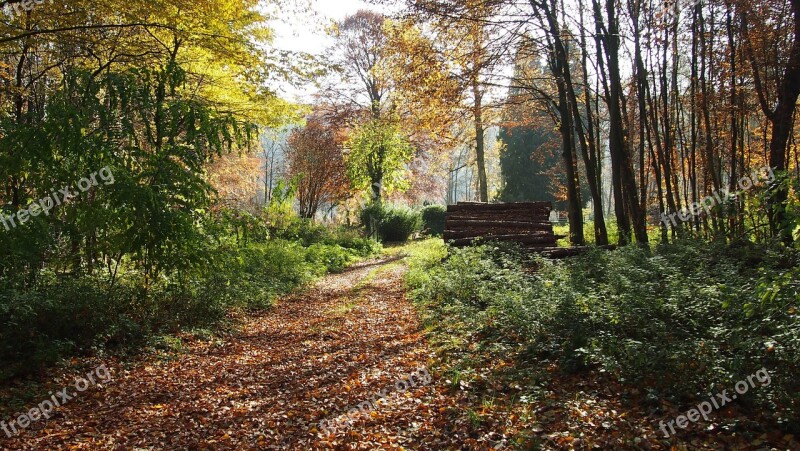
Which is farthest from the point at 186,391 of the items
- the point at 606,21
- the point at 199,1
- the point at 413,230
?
the point at 413,230

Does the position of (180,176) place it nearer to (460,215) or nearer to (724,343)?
(724,343)

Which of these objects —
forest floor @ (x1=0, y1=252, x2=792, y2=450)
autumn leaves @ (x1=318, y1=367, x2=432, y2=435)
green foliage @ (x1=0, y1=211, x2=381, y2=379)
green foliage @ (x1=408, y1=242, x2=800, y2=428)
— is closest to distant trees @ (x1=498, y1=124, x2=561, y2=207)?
green foliage @ (x1=408, y1=242, x2=800, y2=428)

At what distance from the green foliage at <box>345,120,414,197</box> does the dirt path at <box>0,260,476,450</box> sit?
629 inches

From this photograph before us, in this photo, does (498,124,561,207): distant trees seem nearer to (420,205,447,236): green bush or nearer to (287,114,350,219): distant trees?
(420,205,447,236): green bush

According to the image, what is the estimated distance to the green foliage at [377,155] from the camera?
2173cm

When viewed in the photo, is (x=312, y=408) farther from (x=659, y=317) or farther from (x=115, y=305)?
(x=659, y=317)

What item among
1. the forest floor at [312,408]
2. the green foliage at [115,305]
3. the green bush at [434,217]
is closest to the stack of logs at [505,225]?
the green foliage at [115,305]

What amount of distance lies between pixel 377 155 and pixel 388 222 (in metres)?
3.48

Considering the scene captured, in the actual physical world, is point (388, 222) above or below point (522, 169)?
below

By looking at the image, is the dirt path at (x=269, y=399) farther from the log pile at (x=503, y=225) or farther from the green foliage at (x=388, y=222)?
the green foliage at (x=388, y=222)

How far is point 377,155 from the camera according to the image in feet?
73.2

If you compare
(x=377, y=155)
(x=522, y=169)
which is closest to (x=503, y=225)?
(x=377, y=155)

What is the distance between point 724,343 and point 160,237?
614cm

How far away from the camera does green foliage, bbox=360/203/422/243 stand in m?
21.5
